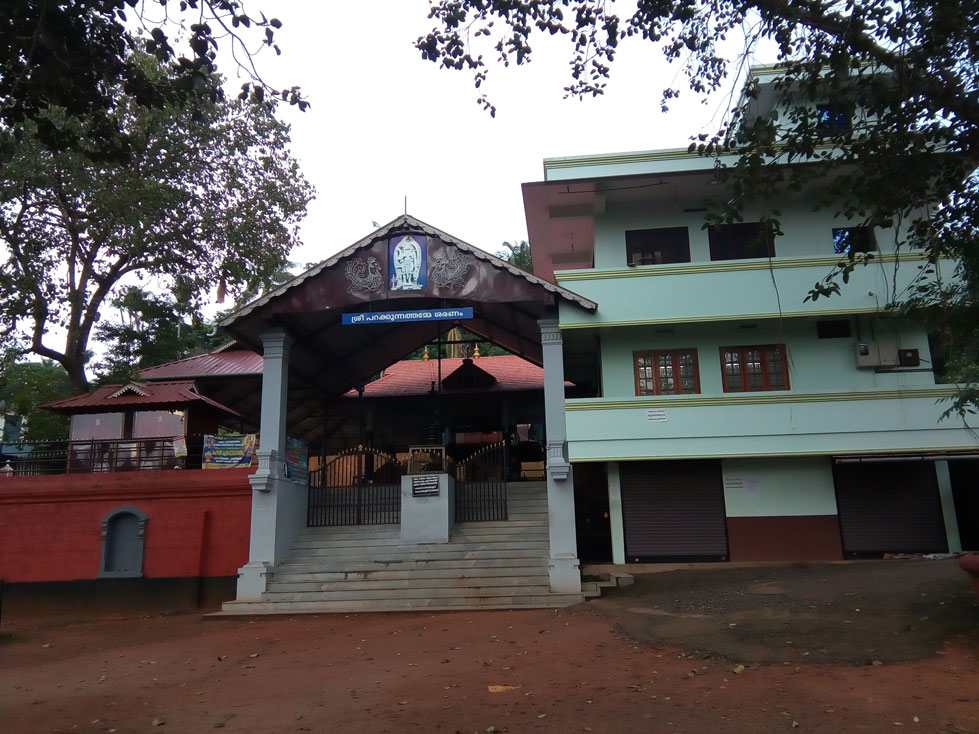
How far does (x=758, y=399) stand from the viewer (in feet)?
50.8

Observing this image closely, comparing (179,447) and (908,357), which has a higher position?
(908,357)

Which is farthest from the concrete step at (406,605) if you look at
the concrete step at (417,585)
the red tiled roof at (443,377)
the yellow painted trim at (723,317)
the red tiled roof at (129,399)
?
the red tiled roof at (443,377)

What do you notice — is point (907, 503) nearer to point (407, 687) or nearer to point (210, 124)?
point (407, 687)

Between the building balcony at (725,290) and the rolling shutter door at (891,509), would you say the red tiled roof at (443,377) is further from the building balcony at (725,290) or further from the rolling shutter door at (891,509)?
the rolling shutter door at (891,509)

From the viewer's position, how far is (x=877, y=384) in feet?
52.4

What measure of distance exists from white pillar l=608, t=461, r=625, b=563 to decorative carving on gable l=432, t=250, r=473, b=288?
16.6 ft

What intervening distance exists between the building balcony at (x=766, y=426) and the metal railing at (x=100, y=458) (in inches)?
371

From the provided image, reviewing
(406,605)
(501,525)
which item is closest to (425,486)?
(501,525)

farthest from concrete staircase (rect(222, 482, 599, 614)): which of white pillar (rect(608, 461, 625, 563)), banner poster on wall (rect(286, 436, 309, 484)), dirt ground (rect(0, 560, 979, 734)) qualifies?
white pillar (rect(608, 461, 625, 563))

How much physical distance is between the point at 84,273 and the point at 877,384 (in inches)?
801

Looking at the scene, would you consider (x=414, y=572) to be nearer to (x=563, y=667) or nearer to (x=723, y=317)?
(x=563, y=667)

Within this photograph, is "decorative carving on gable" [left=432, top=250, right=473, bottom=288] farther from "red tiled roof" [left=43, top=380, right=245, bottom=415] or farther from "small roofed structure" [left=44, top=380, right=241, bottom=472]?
"red tiled roof" [left=43, top=380, right=245, bottom=415]

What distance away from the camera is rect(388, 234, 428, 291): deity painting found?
15.9 metres

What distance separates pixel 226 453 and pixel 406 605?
19.3ft
